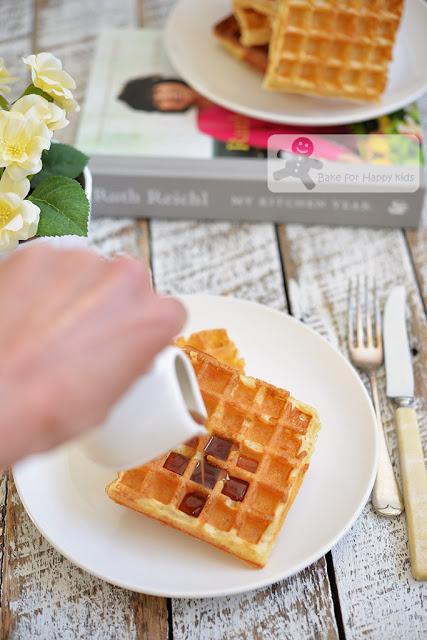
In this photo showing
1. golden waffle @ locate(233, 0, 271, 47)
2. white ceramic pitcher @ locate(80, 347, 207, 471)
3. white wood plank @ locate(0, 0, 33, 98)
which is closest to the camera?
white ceramic pitcher @ locate(80, 347, 207, 471)

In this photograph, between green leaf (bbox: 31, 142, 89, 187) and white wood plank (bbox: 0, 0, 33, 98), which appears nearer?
green leaf (bbox: 31, 142, 89, 187)

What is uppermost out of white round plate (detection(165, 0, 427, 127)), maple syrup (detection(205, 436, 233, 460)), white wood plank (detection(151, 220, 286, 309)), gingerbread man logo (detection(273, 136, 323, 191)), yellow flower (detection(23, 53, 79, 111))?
yellow flower (detection(23, 53, 79, 111))

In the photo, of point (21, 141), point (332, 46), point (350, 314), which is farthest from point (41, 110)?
point (332, 46)

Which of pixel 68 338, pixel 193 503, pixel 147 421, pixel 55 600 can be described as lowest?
pixel 55 600

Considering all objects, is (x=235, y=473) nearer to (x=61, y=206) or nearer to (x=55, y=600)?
(x=55, y=600)

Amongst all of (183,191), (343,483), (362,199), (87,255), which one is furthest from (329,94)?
(87,255)

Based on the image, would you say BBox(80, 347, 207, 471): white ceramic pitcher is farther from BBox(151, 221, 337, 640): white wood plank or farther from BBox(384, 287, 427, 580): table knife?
BBox(384, 287, 427, 580): table knife

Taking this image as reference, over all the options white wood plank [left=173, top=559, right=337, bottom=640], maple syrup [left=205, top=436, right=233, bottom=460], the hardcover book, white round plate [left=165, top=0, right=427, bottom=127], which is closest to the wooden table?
white wood plank [left=173, top=559, right=337, bottom=640]
